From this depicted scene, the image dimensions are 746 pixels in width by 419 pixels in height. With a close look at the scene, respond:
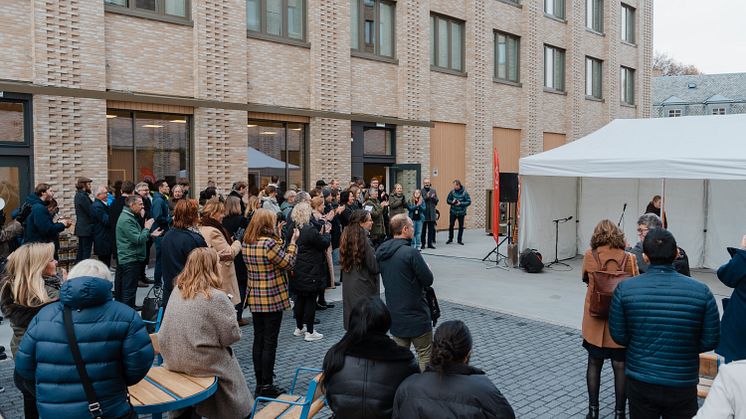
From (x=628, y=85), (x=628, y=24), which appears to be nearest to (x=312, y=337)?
(x=628, y=85)

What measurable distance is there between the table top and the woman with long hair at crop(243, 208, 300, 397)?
1690 mm

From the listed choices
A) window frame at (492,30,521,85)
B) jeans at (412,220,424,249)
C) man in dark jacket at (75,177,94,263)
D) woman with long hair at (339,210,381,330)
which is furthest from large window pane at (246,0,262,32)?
woman with long hair at (339,210,381,330)

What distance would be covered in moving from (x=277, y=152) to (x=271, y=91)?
163 cm

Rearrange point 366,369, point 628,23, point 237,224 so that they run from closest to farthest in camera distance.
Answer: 1. point 366,369
2. point 237,224
3. point 628,23

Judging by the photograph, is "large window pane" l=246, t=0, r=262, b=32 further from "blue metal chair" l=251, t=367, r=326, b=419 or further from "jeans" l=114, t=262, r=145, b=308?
"blue metal chair" l=251, t=367, r=326, b=419

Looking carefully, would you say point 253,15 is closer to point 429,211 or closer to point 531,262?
point 429,211

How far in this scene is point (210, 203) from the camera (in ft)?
26.0

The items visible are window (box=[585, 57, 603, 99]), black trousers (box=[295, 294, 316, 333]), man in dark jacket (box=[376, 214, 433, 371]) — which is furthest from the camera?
window (box=[585, 57, 603, 99])

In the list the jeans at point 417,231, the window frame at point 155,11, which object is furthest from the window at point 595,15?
the window frame at point 155,11

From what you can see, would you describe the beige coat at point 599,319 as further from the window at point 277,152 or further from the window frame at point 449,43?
the window frame at point 449,43

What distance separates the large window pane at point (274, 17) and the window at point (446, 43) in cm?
643

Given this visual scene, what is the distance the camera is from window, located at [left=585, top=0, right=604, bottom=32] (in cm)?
2945

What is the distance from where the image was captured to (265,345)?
6.36 m

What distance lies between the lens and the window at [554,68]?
2694cm
